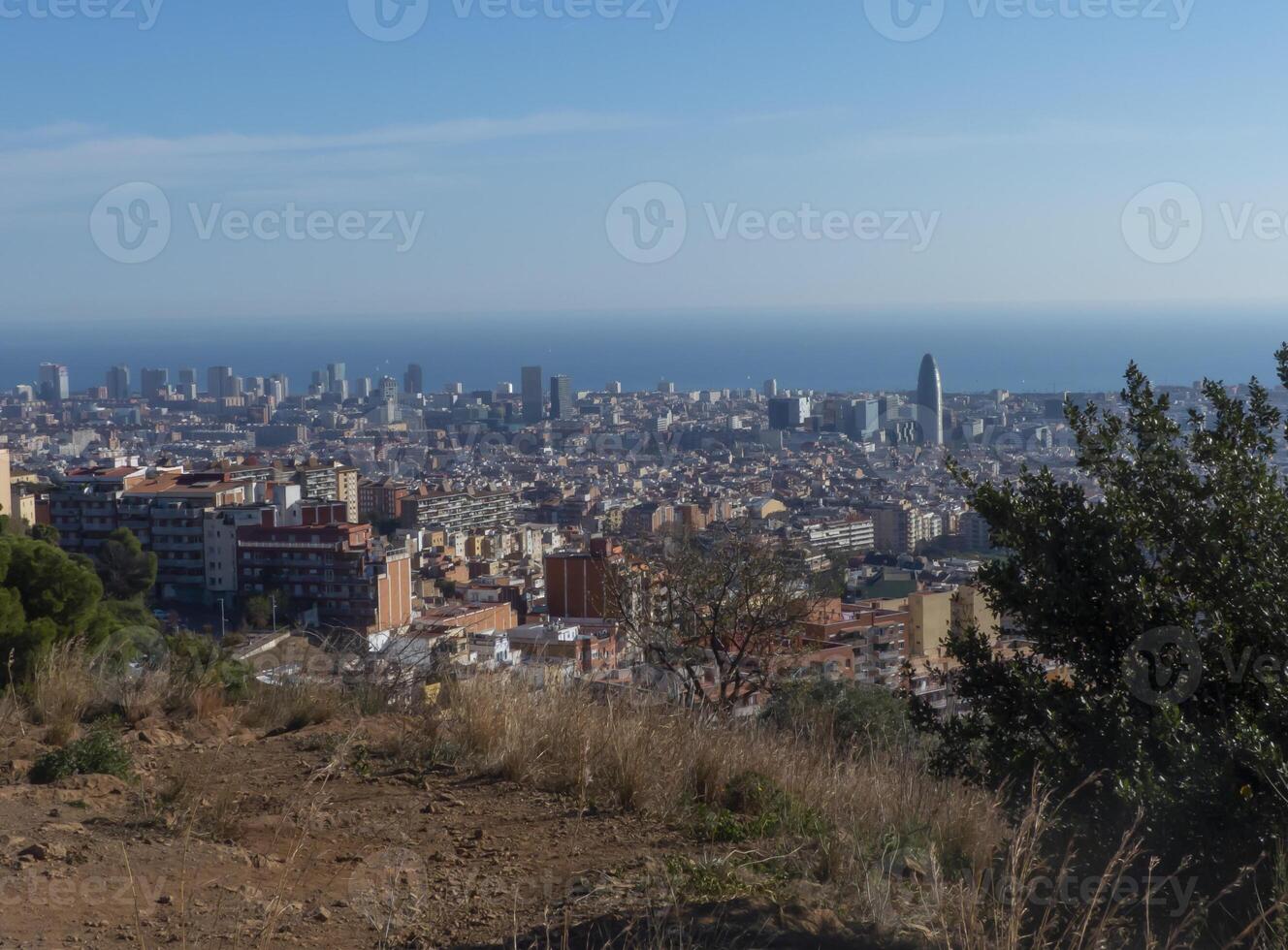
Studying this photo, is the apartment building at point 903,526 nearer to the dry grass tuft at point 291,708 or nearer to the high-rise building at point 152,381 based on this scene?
the dry grass tuft at point 291,708

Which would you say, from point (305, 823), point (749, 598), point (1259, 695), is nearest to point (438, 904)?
point (305, 823)

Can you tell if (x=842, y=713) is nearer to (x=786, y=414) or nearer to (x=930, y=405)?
(x=930, y=405)

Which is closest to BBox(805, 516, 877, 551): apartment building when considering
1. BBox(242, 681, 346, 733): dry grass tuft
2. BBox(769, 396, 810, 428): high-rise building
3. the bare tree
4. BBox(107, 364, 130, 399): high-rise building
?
the bare tree

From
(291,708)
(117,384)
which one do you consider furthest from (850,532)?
(117,384)

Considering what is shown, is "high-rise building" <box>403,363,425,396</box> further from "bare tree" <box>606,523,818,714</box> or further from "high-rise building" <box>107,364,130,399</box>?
"bare tree" <box>606,523,818,714</box>

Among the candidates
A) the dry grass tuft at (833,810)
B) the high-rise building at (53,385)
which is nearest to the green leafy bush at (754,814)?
the dry grass tuft at (833,810)

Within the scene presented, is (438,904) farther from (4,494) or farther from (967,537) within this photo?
(967,537)

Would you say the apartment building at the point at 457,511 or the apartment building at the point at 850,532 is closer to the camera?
the apartment building at the point at 850,532
